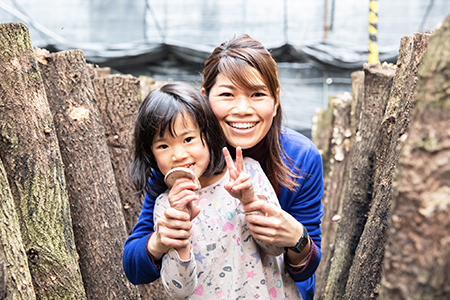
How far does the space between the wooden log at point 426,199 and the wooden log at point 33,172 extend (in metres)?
1.83

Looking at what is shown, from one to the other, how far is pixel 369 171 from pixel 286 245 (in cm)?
110

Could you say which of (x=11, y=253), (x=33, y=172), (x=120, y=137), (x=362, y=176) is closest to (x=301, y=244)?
(x=362, y=176)

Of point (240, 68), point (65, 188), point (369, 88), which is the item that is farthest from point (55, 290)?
point (369, 88)

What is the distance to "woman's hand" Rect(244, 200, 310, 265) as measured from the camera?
1.67 m

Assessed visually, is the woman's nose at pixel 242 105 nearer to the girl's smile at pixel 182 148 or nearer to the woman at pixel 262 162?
the woman at pixel 262 162

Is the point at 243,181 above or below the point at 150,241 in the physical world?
above

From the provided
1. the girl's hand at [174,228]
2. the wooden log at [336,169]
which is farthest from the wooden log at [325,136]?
the girl's hand at [174,228]

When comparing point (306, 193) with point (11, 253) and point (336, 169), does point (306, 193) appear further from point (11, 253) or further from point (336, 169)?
point (336, 169)

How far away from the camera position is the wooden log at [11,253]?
5.77 feet

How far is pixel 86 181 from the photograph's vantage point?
266 cm

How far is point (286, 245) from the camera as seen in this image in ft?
5.75

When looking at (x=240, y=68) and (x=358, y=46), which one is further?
(x=358, y=46)

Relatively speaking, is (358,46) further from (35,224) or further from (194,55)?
(35,224)

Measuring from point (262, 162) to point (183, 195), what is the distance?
2.01 ft
